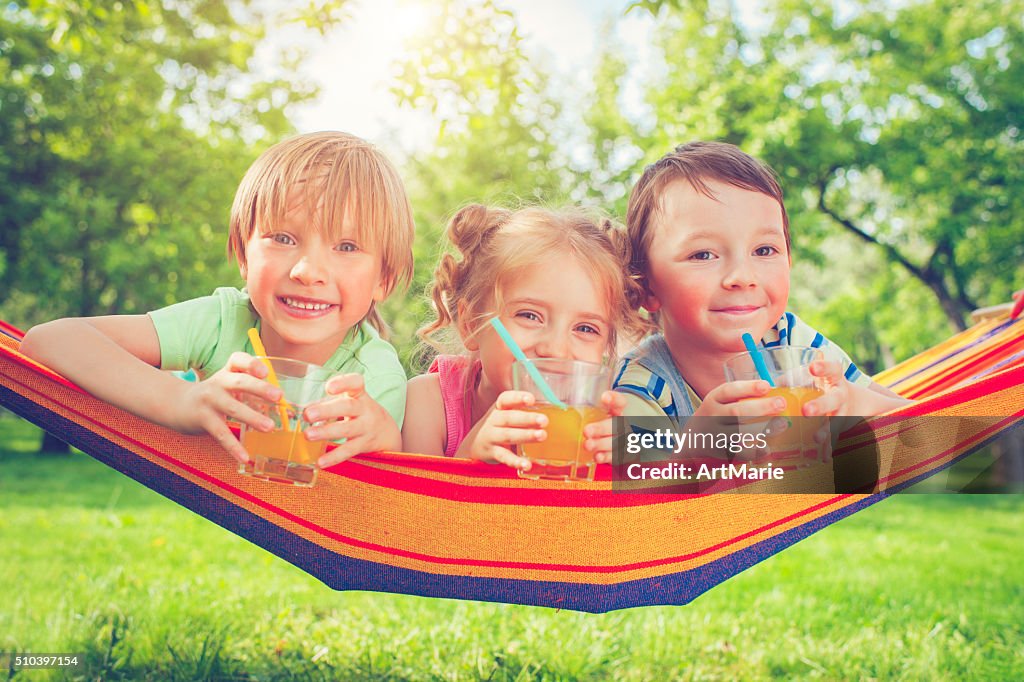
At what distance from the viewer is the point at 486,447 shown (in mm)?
1694

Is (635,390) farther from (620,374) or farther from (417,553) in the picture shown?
(417,553)

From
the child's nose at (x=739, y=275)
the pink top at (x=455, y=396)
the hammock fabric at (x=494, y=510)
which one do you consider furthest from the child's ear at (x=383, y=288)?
the child's nose at (x=739, y=275)

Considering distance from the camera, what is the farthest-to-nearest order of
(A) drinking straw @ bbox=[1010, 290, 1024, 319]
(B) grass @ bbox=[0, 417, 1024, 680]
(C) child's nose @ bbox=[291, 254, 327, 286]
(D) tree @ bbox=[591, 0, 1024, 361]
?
(D) tree @ bbox=[591, 0, 1024, 361]
(A) drinking straw @ bbox=[1010, 290, 1024, 319]
(B) grass @ bbox=[0, 417, 1024, 680]
(C) child's nose @ bbox=[291, 254, 327, 286]

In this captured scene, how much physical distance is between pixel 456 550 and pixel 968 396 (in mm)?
1126

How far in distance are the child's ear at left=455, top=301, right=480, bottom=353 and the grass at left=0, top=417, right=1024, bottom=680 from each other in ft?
3.93

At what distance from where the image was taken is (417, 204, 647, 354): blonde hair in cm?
214

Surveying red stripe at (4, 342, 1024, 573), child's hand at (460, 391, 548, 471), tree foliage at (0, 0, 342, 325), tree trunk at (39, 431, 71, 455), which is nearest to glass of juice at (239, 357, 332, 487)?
red stripe at (4, 342, 1024, 573)

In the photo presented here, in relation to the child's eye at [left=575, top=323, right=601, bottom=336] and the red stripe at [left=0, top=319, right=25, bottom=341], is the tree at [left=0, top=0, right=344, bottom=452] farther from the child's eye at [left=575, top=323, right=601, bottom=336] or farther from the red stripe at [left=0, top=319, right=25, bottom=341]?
the child's eye at [left=575, top=323, right=601, bottom=336]

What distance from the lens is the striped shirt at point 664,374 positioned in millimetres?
2014

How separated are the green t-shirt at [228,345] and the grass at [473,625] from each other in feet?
3.97

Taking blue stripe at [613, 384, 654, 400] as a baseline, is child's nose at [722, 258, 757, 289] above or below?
above

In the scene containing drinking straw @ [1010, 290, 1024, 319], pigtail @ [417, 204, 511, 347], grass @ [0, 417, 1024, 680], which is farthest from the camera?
drinking straw @ [1010, 290, 1024, 319]

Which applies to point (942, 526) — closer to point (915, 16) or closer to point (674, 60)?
point (915, 16)

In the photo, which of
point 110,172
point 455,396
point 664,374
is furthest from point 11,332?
point 110,172
